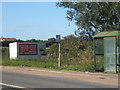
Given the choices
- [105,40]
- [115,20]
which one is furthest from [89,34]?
[105,40]

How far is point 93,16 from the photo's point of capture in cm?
2723

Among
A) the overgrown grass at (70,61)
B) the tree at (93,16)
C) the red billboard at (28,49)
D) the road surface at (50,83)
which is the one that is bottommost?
the road surface at (50,83)

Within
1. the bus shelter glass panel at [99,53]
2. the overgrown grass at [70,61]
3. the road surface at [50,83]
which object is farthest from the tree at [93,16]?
the road surface at [50,83]

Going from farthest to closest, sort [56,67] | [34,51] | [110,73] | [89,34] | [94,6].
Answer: [34,51]
[89,34]
[94,6]
[56,67]
[110,73]

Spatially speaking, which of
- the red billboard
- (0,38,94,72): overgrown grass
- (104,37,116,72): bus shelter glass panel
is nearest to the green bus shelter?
(104,37,116,72): bus shelter glass panel

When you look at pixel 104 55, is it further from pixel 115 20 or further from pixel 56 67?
pixel 115 20

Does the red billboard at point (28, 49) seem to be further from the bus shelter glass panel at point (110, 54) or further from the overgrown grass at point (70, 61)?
the bus shelter glass panel at point (110, 54)

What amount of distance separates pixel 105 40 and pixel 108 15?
9.76m

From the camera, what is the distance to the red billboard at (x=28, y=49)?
38491 millimetres

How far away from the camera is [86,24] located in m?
28.1

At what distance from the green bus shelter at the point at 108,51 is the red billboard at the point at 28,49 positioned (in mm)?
21124

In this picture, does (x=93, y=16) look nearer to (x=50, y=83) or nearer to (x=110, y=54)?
(x=110, y=54)

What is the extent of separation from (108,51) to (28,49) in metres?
22.8

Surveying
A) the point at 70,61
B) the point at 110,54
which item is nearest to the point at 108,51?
the point at 110,54
